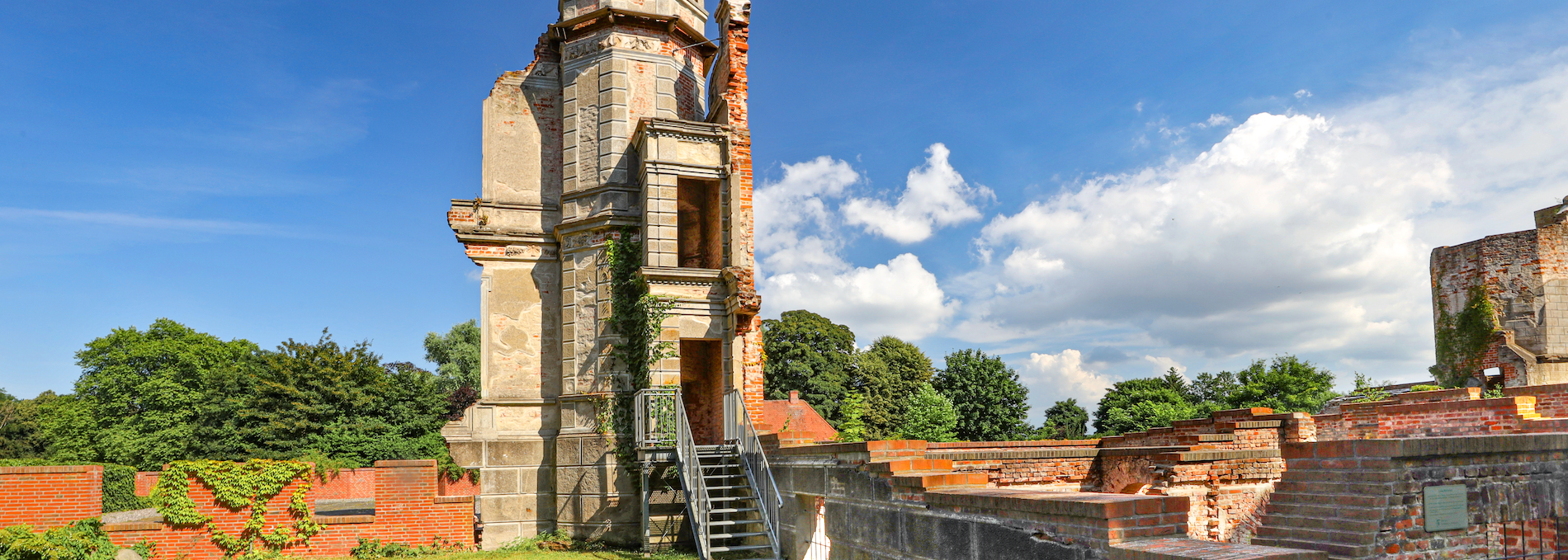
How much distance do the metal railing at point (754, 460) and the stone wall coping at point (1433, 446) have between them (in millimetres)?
6688

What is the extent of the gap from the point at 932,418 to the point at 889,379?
30.8 feet

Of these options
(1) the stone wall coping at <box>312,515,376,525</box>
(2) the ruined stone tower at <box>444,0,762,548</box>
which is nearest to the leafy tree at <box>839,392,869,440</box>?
(2) the ruined stone tower at <box>444,0,762,548</box>

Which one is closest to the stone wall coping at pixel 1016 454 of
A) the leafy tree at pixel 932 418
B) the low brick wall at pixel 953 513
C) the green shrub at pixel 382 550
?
the low brick wall at pixel 953 513

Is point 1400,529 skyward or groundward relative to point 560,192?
groundward

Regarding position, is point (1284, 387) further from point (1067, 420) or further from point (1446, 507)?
point (1446, 507)

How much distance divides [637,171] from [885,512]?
32.2ft

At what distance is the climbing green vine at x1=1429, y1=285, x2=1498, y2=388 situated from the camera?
71.9 feet

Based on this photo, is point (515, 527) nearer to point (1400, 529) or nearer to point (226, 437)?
point (1400, 529)

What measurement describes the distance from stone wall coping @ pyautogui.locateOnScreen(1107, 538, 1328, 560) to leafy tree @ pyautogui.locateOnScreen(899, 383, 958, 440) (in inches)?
1235

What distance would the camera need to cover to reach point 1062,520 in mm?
5973

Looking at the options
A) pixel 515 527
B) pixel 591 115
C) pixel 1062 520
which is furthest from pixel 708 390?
pixel 1062 520

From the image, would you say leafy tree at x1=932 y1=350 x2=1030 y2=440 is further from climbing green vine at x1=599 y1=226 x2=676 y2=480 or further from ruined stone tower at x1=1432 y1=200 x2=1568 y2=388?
climbing green vine at x1=599 y1=226 x2=676 y2=480

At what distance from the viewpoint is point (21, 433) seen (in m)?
50.4

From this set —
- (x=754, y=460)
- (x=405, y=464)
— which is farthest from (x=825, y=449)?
(x=405, y=464)
